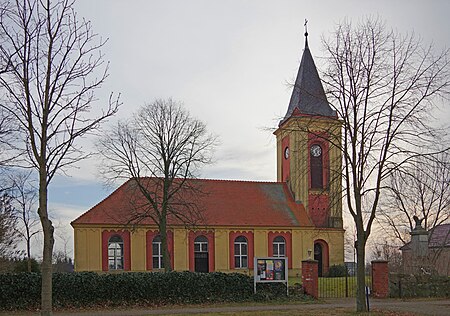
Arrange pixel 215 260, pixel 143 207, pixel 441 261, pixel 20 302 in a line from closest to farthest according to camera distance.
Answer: pixel 20 302
pixel 143 207
pixel 215 260
pixel 441 261

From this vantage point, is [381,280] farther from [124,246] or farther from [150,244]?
[124,246]

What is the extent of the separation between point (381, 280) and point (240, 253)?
820 inches

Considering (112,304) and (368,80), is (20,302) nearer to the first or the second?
(112,304)

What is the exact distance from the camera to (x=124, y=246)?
4566 centimetres

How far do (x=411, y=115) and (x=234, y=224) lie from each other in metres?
29.0

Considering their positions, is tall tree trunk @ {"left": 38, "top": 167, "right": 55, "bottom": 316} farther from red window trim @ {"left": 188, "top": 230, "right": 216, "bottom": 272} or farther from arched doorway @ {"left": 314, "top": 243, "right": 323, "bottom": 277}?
arched doorway @ {"left": 314, "top": 243, "right": 323, "bottom": 277}

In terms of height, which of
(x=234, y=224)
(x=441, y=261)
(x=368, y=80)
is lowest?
(x=441, y=261)

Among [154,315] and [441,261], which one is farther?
[441,261]

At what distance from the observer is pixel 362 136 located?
20875mm

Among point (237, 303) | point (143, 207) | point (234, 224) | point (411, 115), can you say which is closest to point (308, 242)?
point (234, 224)

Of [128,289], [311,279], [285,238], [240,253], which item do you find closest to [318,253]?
[285,238]

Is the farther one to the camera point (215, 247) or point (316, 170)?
point (316, 170)

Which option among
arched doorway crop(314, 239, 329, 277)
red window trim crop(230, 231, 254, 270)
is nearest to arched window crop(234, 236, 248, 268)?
red window trim crop(230, 231, 254, 270)

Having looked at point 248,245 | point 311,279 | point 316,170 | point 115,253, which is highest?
point 316,170
